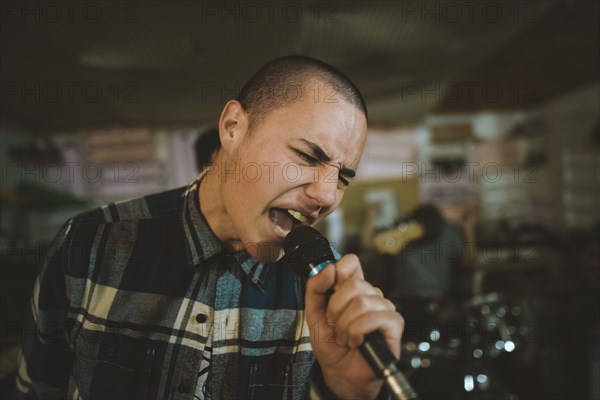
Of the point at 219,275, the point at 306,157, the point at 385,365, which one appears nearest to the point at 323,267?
the point at 385,365

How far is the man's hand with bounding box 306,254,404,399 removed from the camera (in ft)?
2.66

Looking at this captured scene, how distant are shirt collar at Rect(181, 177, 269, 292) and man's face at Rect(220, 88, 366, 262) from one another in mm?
139

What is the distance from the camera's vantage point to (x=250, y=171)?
1216 mm

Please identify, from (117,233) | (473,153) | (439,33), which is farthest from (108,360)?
(473,153)

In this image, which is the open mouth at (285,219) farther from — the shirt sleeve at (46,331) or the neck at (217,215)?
the shirt sleeve at (46,331)

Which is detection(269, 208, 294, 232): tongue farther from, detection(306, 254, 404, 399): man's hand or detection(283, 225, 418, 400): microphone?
detection(306, 254, 404, 399): man's hand

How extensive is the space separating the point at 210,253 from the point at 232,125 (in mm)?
445

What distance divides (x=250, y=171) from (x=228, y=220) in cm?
24

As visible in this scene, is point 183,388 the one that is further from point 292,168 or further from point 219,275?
point 292,168

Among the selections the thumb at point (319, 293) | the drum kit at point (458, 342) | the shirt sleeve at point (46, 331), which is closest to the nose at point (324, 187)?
the thumb at point (319, 293)

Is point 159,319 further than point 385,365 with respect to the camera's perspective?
Yes

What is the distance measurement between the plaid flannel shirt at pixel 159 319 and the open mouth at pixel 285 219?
229 millimetres

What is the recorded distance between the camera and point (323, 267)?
0.94 meters

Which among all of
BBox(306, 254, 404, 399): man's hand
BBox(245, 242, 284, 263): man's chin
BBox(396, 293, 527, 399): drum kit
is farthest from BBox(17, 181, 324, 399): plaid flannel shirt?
BBox(396, 293, 527, 399): drum kit
